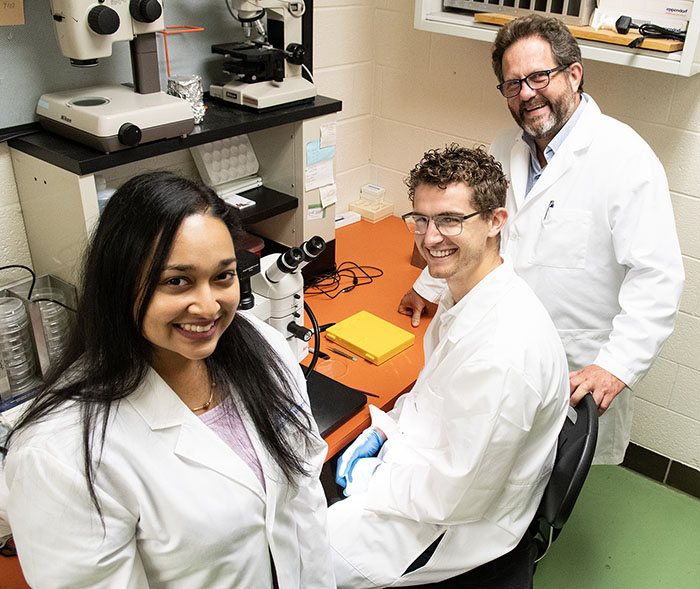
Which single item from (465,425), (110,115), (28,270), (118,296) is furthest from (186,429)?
(28,270)

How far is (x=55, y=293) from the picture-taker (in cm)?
175

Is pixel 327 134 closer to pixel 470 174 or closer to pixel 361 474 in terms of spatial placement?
pixel 470 174

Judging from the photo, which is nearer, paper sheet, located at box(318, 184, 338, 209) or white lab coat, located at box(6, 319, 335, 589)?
white lab coat, located at box(6, 319, 335, 589)

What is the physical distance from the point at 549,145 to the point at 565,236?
26cm

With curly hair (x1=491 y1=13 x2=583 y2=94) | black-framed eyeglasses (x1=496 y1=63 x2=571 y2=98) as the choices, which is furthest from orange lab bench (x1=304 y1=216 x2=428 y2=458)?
curly hair (x1=491 y1=13 x2=583 y2=94)

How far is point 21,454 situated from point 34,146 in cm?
96

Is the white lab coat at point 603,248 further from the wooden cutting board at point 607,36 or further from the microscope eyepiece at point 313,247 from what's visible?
the microscope eyepiece at point 313,247

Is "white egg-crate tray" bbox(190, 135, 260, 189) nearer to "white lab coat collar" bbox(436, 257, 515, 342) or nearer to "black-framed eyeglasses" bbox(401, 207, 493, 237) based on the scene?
"black-framed eyeglasses" bbox(401, 207, 493, 237)

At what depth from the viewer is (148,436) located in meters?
1.00

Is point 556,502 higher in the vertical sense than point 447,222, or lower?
lower

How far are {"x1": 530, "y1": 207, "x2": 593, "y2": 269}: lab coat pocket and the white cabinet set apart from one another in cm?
44

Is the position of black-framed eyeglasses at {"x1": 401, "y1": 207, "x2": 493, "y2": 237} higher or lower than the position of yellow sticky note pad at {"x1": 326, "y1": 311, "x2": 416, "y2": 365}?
higher

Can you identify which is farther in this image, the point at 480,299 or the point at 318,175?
the point at 318,175

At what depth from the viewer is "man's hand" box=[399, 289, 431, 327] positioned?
2.05 m
